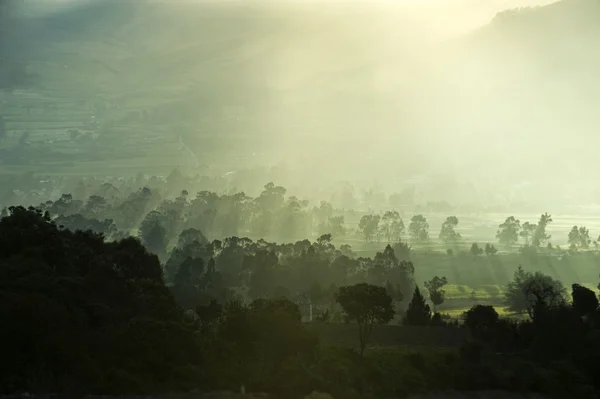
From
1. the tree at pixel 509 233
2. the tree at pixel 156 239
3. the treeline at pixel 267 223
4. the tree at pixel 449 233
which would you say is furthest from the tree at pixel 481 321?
the tree at pixel 509 233

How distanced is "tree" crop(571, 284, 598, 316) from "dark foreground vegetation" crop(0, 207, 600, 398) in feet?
7.24

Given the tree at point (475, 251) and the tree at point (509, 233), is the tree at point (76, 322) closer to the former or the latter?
the tree at point (475, 251)

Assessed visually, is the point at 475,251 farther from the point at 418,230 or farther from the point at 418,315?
the point at 418,315

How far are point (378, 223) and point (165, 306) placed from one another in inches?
3299

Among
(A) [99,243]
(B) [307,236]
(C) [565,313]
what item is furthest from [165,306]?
(B) [307,236]

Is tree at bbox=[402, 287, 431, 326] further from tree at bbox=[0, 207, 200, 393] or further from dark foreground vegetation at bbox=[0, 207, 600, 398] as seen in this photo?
tree at bbox=[0, 207, 200, 393]

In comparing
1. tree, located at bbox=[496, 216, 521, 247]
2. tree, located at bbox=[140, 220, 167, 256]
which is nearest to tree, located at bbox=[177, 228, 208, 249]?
tree, located at bbox=[140, 220, 167, 256]

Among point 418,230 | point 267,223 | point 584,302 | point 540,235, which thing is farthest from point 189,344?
point 540,235

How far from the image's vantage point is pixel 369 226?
104625mm

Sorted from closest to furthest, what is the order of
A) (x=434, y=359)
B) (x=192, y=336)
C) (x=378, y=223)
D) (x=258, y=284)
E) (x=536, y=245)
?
(x=192, y=336)
(x=434, y=359)
(x=258, y=284)
(x=536, y=245)
(x=378, y=223)

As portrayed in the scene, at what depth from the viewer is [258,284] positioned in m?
63.6

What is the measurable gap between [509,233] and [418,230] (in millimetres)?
15834

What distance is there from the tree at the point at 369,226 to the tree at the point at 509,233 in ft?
72.2

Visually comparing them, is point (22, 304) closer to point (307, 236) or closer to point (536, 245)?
point (307, 236)
